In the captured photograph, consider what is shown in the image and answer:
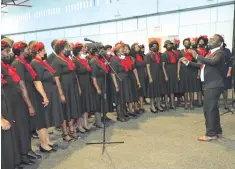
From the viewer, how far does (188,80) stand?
582 centimetres

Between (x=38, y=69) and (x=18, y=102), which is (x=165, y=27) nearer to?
(x=38, y=69)

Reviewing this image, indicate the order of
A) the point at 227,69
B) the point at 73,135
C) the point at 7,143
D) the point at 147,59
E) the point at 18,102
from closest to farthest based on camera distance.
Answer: the point at 7,143 < the point at 18,102 < the point at 73,135 < the point at 147,59 < the point at 227,69

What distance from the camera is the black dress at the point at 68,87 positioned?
3633mm

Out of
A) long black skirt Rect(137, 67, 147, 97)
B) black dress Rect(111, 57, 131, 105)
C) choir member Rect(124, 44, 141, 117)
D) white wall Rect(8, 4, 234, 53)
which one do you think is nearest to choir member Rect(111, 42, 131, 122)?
black dress Rect(111, 57, 131, 105)

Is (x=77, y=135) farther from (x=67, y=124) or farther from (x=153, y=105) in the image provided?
(x=153, y=105)

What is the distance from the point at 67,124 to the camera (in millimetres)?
3938

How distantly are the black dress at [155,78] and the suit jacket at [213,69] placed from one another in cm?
188

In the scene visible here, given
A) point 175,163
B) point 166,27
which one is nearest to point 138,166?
point 175,163

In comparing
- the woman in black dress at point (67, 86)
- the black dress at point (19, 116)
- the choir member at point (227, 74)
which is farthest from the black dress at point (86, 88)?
the choir member at point (227, 74)

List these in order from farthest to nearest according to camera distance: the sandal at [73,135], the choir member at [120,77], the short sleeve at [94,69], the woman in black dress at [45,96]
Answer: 1. the choir member at [120,77]
2. the short sleeve at [94,69]
3. the sandal at [73,135]
4. the woman in black dress at [45,96]

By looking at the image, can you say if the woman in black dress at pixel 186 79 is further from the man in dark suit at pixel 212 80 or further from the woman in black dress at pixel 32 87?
the woman in black dress at pixel 32 87

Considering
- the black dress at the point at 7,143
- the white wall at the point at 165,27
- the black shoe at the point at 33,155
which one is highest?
the white wall at the point at 165,27

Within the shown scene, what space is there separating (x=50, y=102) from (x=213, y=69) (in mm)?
2213

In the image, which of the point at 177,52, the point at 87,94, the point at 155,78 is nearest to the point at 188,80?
the point at 177,52
